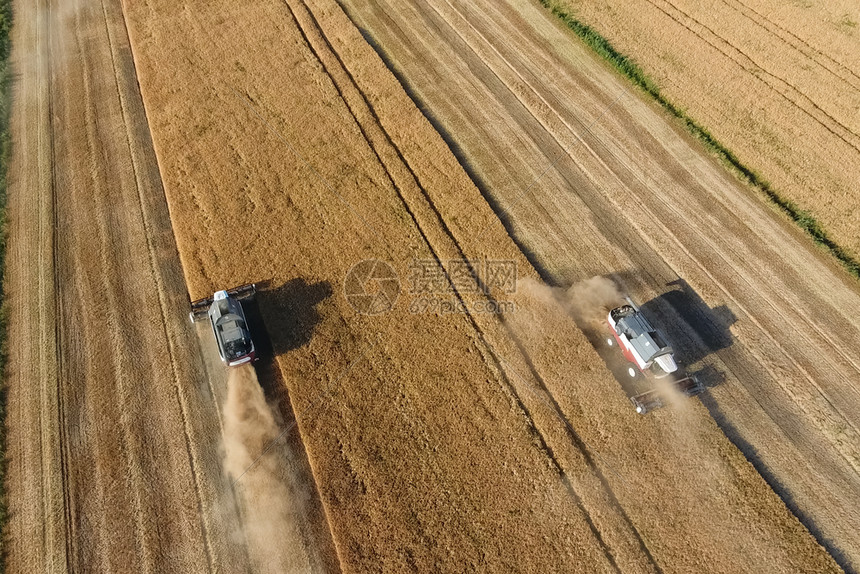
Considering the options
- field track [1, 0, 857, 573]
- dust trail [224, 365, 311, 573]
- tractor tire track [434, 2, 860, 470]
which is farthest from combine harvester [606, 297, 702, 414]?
dust trail [224, 365, 311, 573]

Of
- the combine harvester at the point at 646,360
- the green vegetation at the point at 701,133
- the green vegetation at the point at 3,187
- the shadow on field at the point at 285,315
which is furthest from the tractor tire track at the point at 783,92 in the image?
the green vegetation at the point at 3,187

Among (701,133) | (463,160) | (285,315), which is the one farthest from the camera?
(701,133)

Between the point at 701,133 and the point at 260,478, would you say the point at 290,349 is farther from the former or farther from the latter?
the point at 701,133

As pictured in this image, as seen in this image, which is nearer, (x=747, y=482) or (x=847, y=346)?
(x=747, y=482)

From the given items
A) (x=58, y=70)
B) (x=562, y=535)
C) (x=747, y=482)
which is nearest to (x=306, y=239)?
(x=562, y=535)

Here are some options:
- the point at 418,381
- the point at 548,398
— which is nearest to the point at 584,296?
the point at 548,398

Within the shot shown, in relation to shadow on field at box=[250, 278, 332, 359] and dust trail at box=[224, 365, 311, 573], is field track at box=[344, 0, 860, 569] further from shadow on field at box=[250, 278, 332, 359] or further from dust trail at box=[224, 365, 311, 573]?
dust trail at box=[224, 365, 311, 573]

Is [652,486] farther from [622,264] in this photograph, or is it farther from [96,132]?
[96,132]
